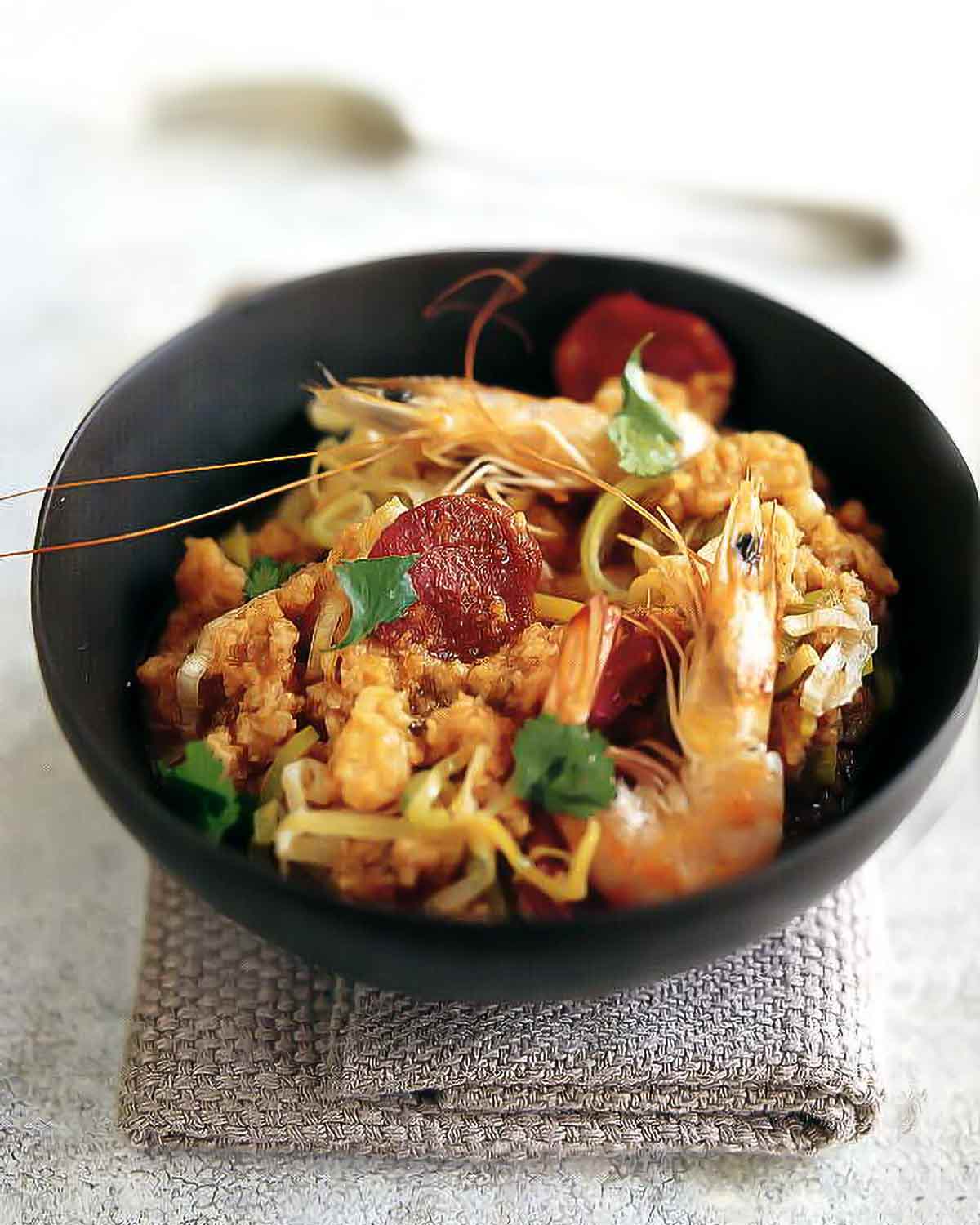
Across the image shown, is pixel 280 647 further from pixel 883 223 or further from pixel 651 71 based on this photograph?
pixel 651 71

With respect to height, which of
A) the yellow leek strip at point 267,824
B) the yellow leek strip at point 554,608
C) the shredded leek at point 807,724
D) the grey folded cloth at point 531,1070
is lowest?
the grey folded cloth at point 531,1070

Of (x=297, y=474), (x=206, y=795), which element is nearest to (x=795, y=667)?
(x=206, y=795)

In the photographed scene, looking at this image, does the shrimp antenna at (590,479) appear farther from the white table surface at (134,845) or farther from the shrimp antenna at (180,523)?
the white table surface at (134,845)

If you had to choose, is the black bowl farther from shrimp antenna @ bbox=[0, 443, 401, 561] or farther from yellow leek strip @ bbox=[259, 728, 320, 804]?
yellow leek strip @ bbox=[259, 728, 320, 804]

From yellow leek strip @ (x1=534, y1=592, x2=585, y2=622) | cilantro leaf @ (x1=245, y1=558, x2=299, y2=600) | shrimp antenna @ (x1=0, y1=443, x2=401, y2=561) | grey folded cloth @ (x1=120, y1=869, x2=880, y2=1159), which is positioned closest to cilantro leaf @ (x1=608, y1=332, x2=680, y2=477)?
yellow leek strip @ (x1=534, y1=592, x2=585, y2=622)

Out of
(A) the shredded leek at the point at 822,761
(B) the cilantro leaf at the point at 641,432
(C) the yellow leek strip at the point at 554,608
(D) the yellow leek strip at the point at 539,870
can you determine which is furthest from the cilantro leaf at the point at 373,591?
(A) the shredded leek at the point at 822,761
